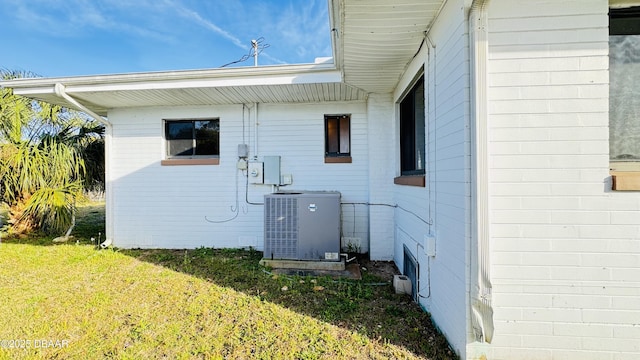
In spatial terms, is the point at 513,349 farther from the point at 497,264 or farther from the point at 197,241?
the point at 197,241

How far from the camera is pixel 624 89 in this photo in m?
1.86

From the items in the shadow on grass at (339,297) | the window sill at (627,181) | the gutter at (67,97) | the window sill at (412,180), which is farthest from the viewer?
the gutter at (67,97)

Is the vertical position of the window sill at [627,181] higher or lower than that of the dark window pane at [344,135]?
lower

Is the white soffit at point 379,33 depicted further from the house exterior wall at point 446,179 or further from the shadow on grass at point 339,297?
the shadow on grass at point 339,297

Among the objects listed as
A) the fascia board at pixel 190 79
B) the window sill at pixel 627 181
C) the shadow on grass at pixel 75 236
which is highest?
the fascia board at pixel 190 79

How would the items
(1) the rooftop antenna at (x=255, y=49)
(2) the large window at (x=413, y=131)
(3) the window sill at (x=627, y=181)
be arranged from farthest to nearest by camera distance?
(1) the rooftop antenna at (x=255, y=49), (2) the large window at (x=413, y=131), (3) the window sill at (x=627, y=181)

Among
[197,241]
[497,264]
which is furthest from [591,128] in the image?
[197,241]

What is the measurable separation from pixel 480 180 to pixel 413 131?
1.80m

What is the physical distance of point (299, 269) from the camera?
391 cm

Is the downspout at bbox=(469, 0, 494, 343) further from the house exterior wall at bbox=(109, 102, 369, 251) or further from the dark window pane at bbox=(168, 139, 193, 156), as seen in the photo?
the dark window pane at bbox=(168, 139, 193, 156)

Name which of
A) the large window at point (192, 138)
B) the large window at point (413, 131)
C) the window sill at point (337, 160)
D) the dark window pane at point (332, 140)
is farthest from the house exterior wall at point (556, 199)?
the large window at point (192, 138)

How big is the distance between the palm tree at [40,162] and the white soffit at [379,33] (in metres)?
5.74

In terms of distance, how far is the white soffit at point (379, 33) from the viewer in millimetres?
2141

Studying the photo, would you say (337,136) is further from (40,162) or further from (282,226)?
(40,162)
